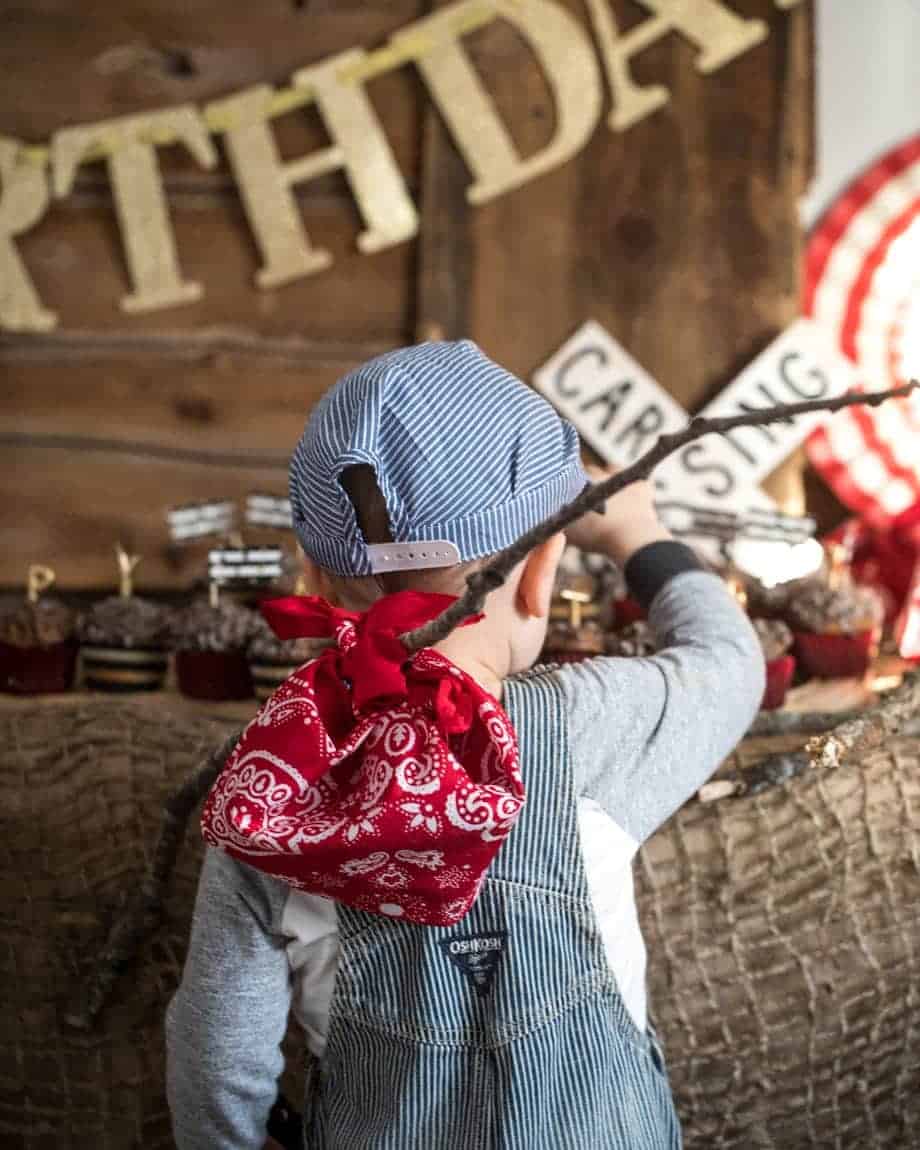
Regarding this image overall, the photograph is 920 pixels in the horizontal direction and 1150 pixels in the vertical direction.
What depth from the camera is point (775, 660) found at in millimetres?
1639

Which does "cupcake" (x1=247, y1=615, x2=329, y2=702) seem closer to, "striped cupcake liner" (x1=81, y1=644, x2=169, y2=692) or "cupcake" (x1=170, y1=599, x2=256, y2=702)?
"cupcake" (x1=170, y1=599, x2=256, y2=702)

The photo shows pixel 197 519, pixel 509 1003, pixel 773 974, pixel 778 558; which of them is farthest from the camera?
pixel 197 519

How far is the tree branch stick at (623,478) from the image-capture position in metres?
0.66

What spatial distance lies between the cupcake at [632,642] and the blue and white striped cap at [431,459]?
2.21 ft

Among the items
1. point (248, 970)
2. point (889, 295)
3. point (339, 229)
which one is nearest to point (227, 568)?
point (339, 229)

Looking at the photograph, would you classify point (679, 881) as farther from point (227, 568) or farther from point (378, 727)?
point (227, 568)

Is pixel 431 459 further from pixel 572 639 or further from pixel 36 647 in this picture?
pixel 36 647

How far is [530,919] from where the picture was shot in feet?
3.01

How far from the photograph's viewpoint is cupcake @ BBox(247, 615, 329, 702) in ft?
5.39

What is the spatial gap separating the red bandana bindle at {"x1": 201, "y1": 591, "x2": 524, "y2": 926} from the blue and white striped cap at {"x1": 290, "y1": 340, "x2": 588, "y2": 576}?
0.17 feet

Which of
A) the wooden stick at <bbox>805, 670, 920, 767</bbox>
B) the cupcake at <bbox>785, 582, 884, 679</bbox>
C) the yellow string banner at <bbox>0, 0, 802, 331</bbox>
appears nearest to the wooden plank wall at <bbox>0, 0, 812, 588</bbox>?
the yellow string banner at <bbox>0, 0, 802, 331</bbox>

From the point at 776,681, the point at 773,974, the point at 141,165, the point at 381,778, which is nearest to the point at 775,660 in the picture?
the point at 776,681

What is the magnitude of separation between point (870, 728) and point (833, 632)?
1.42ft

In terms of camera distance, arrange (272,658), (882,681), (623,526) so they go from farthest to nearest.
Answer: (882,681) < (272,658) < (623,526)
